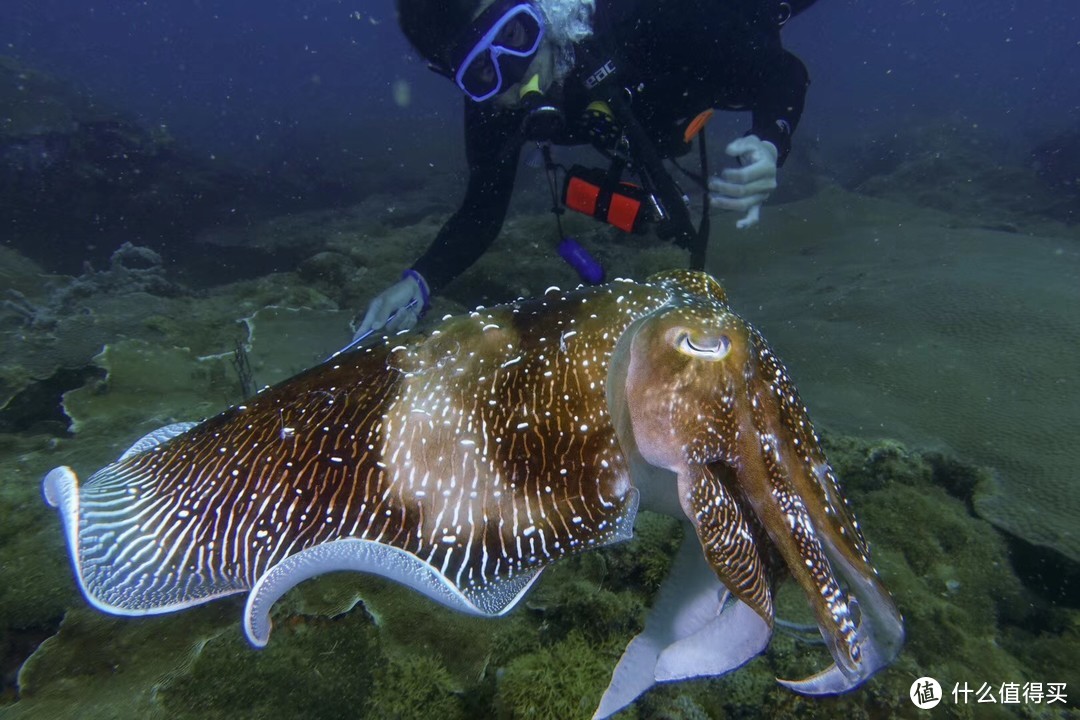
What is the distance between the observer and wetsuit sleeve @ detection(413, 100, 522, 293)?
20.8 ft

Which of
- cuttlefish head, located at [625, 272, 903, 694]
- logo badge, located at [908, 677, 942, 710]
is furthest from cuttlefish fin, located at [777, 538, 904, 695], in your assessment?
logo badge, located at [908, 677, 942, 710]

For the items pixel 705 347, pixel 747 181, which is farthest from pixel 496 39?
pixel 705 347

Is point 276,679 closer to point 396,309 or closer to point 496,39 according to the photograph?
point 396,309

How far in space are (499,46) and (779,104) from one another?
3.40m

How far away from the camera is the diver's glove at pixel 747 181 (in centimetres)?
490

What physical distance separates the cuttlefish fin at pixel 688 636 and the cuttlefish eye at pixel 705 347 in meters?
0.78

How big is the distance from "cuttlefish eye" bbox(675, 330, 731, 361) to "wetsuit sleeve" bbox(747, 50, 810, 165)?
5140mm

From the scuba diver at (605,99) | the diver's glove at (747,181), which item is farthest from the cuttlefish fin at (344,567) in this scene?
the diver's glove at (747,181)

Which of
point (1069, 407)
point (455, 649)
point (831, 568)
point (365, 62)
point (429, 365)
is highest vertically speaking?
point (365, 62)

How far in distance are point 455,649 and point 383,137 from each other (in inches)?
1525

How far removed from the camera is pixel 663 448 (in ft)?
6.07

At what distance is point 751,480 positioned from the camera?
1.81m

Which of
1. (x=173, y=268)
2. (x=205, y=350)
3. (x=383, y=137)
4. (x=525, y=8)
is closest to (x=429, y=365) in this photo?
(x=525, y=8)

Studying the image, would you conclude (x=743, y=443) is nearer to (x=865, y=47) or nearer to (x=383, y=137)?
(x=383, y=137)
